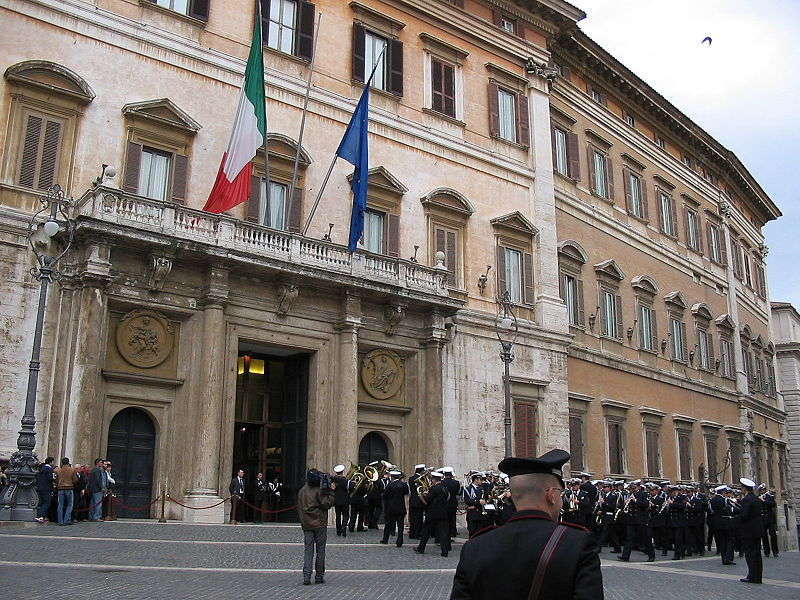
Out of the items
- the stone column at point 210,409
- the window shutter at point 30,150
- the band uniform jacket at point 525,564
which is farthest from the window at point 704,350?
the band uniform jacket at point 525,564

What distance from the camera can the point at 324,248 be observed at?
69.3 ft

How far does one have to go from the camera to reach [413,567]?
13578mm

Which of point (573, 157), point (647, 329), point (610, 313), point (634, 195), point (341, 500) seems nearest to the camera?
point (341, 500)

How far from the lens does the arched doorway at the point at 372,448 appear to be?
22.6 meters

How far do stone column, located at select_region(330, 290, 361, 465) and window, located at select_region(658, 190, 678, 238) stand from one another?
1925 cm

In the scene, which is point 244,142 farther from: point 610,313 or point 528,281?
point 610,313

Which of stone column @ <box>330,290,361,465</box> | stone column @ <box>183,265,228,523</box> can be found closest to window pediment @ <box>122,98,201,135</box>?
stone column @ <box>183,265,228,523</box>

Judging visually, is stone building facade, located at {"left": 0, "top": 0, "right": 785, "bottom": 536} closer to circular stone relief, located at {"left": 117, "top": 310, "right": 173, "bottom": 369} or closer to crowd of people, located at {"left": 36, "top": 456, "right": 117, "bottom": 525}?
circular stone relief, located at {"left": 117, "top": 310, "right": 173, "bottom": 369}

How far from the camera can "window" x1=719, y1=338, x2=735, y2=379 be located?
39.0m

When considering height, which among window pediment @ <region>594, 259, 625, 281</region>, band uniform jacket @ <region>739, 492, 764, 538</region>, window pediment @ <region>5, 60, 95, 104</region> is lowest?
band uniform jacket @ <region>739, 492, 764, 538</region>

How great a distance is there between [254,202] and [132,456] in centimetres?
674

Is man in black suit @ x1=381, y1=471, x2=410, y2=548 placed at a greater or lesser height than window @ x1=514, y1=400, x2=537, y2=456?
lesser

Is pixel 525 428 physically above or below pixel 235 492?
above

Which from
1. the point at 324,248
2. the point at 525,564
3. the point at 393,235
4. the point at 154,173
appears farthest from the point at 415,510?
the point at 525,564
